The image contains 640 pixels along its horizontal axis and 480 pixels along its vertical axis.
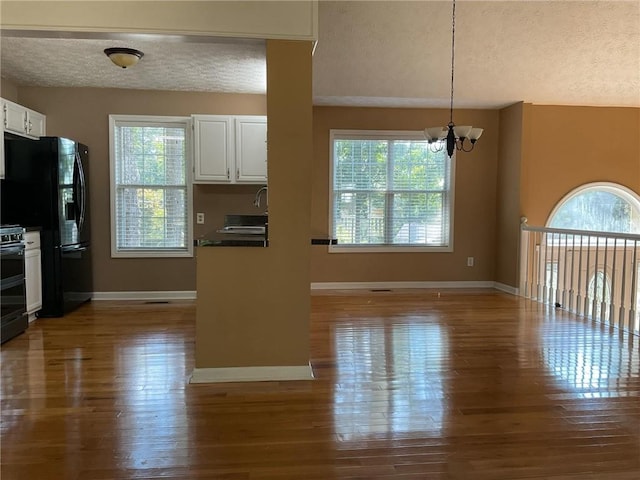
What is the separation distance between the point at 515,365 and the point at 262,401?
182 cm

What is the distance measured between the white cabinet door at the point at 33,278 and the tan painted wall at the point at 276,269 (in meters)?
2.28

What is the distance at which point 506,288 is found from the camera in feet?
20.2

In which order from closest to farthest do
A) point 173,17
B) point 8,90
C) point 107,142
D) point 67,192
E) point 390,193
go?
point 173,17
point 67,192
point 8,90
point 107,142
point 390,193

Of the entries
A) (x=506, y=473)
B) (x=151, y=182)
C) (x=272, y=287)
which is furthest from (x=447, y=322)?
(x=151, y=182)

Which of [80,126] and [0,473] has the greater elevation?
[80,126]

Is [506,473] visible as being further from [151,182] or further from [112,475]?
[151,182]

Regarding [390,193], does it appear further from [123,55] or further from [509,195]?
[123,55]

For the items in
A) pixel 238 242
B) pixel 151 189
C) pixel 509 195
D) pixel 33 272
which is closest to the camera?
pixel 238 242

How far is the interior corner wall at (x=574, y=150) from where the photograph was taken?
20.0 ft

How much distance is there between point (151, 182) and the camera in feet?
17.8

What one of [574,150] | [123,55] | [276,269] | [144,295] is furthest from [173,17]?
[574,150]

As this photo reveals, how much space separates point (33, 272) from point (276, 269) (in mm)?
2792

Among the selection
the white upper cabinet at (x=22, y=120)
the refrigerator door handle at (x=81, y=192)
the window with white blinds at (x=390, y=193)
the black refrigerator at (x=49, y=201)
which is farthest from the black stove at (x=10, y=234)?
the window with white blinds at (x=390, y=193)

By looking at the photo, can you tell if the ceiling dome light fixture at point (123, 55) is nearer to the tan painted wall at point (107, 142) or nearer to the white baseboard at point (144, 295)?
the tan painted wall at point (107, 142)
